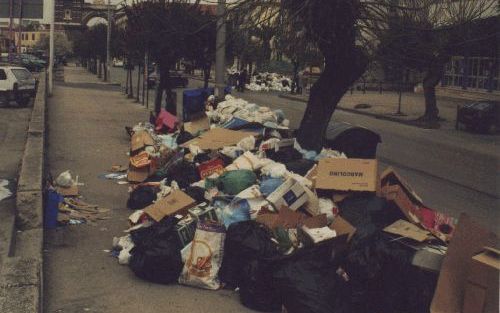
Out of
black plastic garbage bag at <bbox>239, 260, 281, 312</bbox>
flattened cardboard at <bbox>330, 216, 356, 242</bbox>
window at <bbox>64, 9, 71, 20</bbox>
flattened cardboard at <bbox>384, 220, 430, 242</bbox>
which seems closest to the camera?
black plastic garbage bag at <bbox>239, 260, 281, 312</bbox>

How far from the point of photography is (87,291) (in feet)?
20.0

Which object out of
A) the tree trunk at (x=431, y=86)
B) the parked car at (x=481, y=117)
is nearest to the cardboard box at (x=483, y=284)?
the parked car at (x=481, y=117)

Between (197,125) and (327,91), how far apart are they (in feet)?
11.4

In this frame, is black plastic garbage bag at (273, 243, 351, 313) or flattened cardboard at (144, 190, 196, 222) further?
flattened cardboard at (144, 190, 196, 222)

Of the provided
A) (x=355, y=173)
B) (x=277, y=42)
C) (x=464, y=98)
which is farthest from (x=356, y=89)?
(x=355, y=173)

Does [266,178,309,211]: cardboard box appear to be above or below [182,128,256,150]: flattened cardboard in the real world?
below

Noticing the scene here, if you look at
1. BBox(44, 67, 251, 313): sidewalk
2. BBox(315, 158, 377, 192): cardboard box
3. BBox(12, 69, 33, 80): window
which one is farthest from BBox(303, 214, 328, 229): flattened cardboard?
BBox(12, 69, 33, 80): window

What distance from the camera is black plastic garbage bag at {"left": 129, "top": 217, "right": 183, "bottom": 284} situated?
6297 millimetres

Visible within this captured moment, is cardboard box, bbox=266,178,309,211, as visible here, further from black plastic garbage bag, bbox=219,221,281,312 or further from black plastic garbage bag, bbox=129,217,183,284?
black plastic garbage bag, bbox=129,217,183,284

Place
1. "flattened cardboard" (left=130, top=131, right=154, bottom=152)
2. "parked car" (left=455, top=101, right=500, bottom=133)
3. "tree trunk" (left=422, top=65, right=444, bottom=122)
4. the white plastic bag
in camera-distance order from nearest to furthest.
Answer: the white plastic bag < "flattened cardboard" (left=130, top=131, right=154, bottom=152) < "parked car" (left=455, top=101, right=500, bottom=133) < "tree trunk" (left=422, top=65, right=444, bottom=122)

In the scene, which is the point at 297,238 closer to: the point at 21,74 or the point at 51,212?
the point at 51,212

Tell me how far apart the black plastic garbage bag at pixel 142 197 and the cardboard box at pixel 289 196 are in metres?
2.65

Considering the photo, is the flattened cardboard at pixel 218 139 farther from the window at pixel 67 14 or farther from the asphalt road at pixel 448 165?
the window at pixel 67 14

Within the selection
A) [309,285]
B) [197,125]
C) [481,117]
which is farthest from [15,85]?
[309,285]
